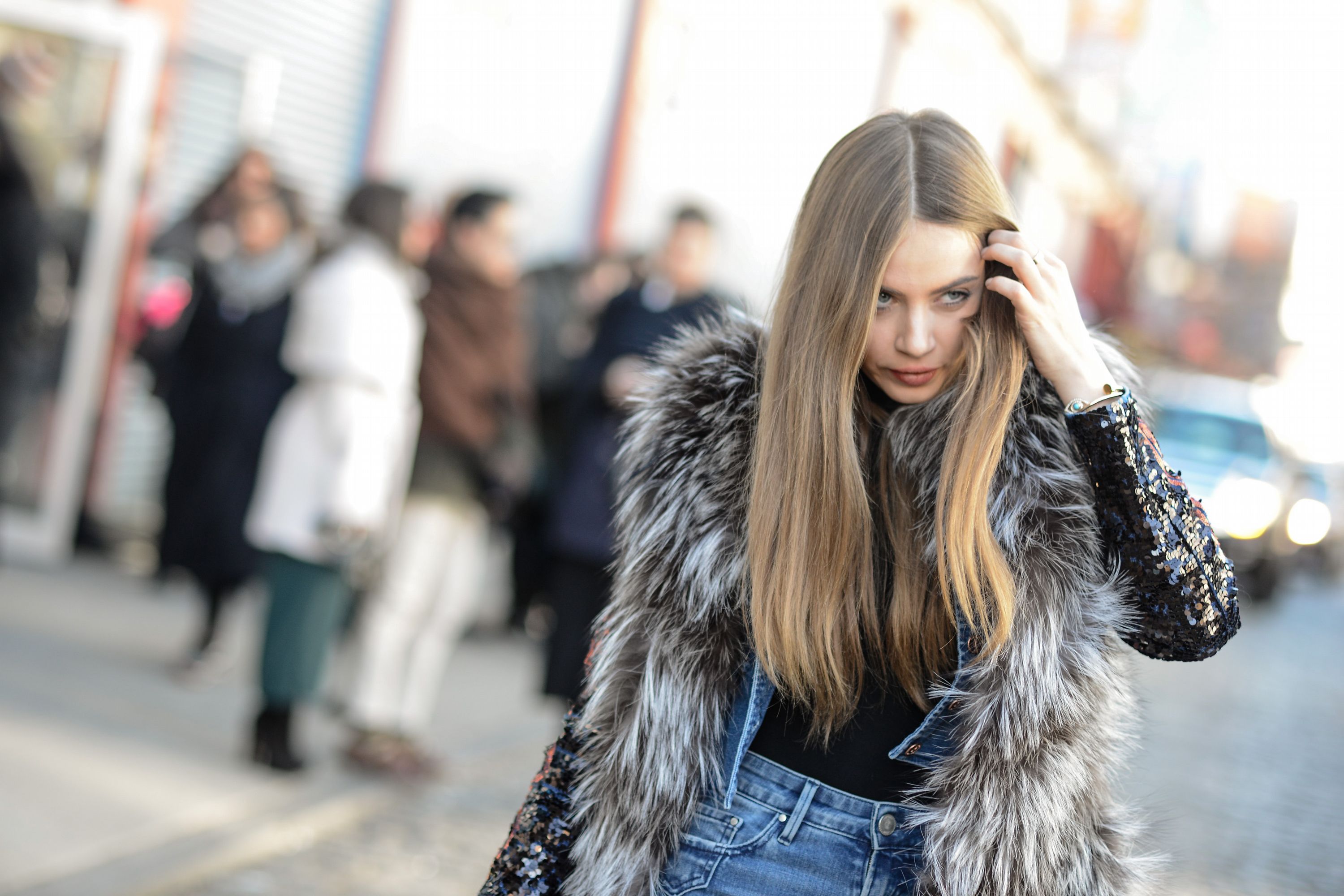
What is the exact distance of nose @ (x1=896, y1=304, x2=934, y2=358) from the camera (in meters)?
1.99

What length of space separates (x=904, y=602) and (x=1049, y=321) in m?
0.45

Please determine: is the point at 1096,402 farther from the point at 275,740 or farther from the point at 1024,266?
the point at 275,740

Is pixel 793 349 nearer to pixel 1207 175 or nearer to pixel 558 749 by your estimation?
pixel 558 749

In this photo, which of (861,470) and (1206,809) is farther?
(1206,809)

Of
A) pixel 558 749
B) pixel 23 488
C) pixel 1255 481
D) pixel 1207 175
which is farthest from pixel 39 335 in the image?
pixel 1207 175

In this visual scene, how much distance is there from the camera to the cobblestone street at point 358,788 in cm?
445

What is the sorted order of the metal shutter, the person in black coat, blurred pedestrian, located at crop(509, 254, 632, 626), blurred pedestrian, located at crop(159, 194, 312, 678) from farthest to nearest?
the metal shutter, blurred pedestrian, located at crop(509, 254, 632, 626), the person in black coat, blurred pedestrian, located at crop(159, 194, 312, 678)

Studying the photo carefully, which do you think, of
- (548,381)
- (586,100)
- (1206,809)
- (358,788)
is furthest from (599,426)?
(586,100)

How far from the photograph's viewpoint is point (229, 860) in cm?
452

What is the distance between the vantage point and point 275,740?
5281mm

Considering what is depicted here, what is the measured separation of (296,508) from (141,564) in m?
3.83

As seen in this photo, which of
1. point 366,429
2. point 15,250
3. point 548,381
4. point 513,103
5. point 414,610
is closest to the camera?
point 366,429

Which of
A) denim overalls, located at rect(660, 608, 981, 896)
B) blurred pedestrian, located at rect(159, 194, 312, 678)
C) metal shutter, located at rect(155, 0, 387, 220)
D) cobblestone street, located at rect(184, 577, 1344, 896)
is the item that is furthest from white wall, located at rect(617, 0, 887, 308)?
denim overalls, located at rect(660, 608, 981, 896)

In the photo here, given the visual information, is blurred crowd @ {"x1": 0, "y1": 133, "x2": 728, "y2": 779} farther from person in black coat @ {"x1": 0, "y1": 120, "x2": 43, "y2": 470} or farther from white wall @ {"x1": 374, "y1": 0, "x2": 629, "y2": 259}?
white wall @ {"x1": 374, "y1": 0, "x2": 629, "y2": 259}
